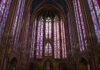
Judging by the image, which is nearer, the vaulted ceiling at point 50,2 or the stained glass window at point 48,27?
the vaulted ceiling at point 50,2

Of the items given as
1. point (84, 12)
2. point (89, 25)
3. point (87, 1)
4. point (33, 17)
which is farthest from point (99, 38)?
point (33, 17)

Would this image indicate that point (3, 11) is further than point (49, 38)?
No

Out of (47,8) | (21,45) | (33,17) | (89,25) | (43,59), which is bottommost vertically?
(43,59)

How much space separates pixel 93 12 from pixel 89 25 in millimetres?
1443

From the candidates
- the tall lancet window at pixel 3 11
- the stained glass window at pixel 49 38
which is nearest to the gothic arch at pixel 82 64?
the stained glass window at pixel 49 38

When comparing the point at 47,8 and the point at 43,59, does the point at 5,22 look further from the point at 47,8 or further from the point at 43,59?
the point at 47,8

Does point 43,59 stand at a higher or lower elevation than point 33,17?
lower

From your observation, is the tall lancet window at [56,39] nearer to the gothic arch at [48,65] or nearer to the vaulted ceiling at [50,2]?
the gothic arch at [48,65]

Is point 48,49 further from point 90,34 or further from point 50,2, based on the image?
point 90,34

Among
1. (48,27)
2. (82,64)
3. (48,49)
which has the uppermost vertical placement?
(48,27)

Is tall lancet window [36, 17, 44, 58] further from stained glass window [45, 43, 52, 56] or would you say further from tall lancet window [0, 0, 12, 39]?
tall lancet window [0, 0, 12, 39]

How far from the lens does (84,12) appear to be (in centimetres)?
1184

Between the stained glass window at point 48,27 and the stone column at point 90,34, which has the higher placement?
the stained glass window at point 48,27

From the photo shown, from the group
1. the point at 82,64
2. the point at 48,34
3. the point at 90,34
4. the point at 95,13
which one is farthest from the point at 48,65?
the point at 95,13
